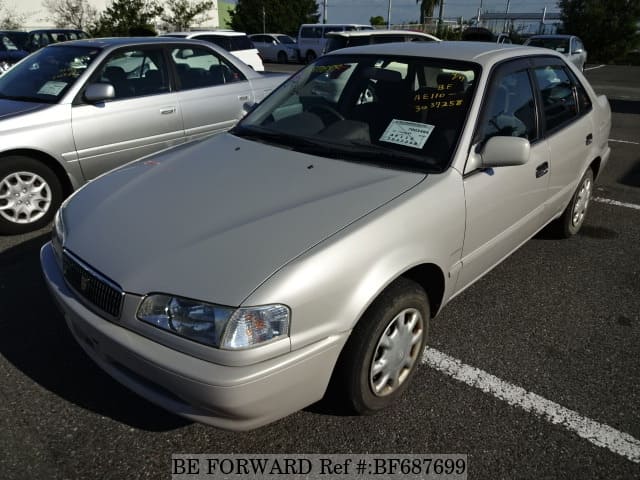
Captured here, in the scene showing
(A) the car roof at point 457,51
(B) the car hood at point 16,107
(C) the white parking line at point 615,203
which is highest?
(A) the car roof at point 457,51

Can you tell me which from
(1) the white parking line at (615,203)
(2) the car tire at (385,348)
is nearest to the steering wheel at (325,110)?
(2) the car tire at (385,348)

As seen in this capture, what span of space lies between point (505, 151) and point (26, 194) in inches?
150

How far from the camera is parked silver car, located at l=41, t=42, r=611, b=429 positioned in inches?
68.8

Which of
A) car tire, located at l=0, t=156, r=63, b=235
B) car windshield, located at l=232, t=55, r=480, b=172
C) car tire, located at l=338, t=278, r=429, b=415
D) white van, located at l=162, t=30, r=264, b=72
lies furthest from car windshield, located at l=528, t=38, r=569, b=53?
car tire, located at l=338, t=278, r=429, b=415

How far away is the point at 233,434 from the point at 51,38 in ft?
53.4

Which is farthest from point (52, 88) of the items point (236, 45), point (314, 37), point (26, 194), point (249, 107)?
point (314, 37)

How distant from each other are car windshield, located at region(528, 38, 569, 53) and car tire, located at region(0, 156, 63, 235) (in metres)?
13.6

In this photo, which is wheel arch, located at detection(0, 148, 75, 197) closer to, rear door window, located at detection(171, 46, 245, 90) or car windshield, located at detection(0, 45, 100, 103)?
car windshield, located at detection(0, 45, 100, 103)

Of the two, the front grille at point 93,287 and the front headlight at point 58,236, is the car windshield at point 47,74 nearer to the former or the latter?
the front headlight at point 58,236

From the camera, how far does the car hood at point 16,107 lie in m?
4.04

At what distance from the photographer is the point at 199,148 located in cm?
299

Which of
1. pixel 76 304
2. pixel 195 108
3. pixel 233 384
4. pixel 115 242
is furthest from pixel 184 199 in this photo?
pixel 195 108

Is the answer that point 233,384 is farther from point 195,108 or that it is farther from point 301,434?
point 195,108

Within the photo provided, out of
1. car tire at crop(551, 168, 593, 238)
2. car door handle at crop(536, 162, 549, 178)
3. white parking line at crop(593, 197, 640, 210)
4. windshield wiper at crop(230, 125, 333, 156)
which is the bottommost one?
white parking line at crop(593, 197, 640, 210)
